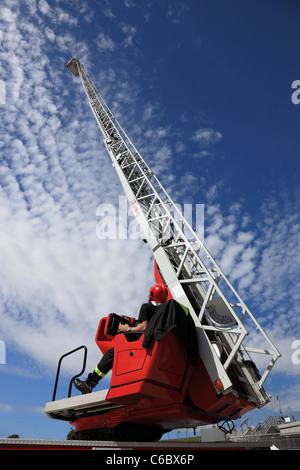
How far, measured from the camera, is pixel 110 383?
16.0 ft

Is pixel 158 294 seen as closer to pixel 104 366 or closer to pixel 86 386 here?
pixel 104 366

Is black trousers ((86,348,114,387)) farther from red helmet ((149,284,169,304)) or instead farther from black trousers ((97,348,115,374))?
red helmet ((149,284,169,304))

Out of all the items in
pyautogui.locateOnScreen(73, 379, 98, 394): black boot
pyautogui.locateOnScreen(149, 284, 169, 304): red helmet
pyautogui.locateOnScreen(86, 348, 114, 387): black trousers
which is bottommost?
pyautogui.locateOnScreen(73, 379, 98, 394): black boot

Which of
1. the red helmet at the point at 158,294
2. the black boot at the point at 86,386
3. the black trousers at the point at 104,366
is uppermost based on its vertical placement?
the red helmet at the point at 158,294

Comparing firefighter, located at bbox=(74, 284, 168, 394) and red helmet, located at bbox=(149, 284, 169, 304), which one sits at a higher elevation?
red helmet, located at bbox=(149, 284, 169, 304)

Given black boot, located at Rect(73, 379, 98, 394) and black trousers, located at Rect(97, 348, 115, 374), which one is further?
black boot, located at Rect(73, 379, 98, 394)

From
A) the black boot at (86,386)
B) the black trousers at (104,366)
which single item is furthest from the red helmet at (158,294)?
the black boot at (86,386)

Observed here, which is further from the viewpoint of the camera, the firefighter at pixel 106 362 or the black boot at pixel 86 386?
the black boot at pixel 86 386

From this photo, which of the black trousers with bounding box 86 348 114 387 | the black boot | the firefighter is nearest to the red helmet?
the firefighter

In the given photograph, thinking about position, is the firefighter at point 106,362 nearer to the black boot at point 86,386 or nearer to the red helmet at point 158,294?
the black boot at point 86,386
